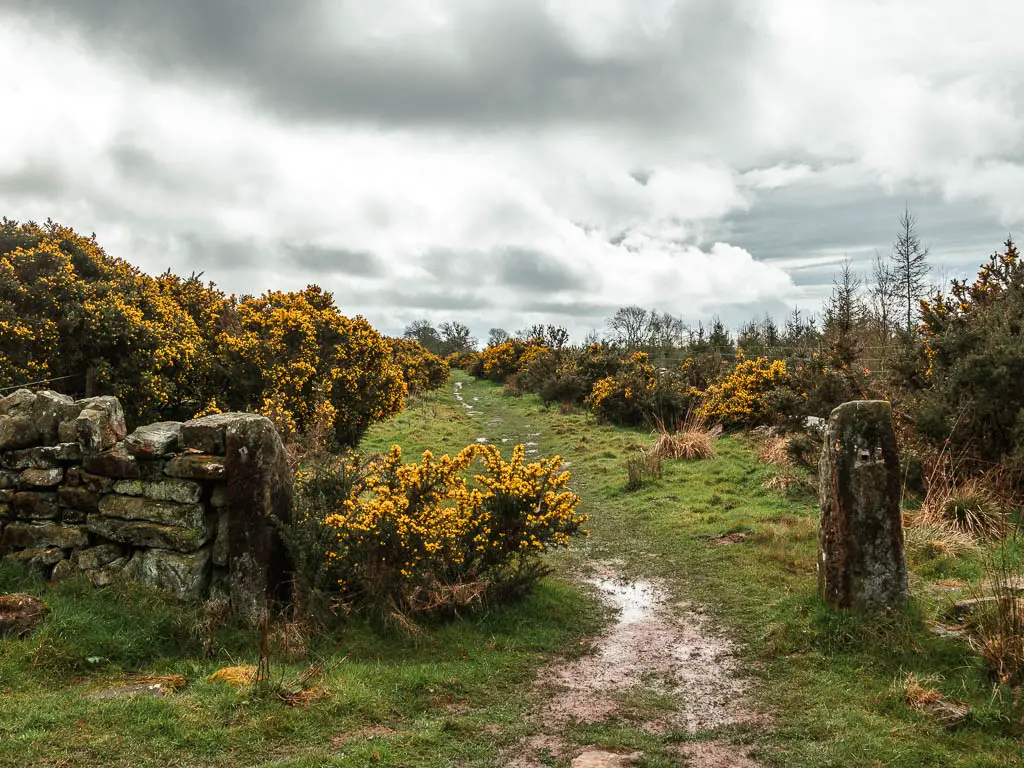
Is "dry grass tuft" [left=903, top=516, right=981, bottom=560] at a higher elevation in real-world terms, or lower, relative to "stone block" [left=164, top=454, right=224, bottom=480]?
lower

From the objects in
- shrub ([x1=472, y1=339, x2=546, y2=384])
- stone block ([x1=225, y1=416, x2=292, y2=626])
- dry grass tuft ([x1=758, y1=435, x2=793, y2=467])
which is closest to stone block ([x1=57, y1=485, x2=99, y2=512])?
stone block ([x1=225, y1=416, x2=292, y2=626])

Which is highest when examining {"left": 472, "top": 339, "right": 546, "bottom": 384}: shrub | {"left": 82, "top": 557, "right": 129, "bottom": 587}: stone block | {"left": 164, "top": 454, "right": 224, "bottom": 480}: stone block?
{"left": 472, "top": 339, "right": 546, "bottom": 384}: shrub

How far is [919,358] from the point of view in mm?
11648

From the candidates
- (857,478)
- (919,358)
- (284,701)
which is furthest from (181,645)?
(919,358)

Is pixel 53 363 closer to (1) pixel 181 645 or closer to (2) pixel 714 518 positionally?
(1) pixel 181 645

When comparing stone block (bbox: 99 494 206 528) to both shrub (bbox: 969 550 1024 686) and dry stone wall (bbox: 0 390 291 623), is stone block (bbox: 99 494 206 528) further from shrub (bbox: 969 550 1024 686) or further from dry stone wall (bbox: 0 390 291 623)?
shrub (bbox: 969 550 1024 686)

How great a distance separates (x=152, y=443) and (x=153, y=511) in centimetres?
67

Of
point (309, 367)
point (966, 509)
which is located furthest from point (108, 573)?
point (966, 509)

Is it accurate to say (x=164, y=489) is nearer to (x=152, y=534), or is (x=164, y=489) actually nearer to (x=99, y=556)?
(x=152, y=534)

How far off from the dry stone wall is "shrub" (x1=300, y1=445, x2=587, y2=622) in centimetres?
65

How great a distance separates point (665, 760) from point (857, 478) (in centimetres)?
332

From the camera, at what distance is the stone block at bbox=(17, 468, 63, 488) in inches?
258

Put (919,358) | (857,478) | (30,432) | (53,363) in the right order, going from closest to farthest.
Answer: (857,478) < (30,432) < (53,363) < (919,358)

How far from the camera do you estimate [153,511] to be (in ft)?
20.6
